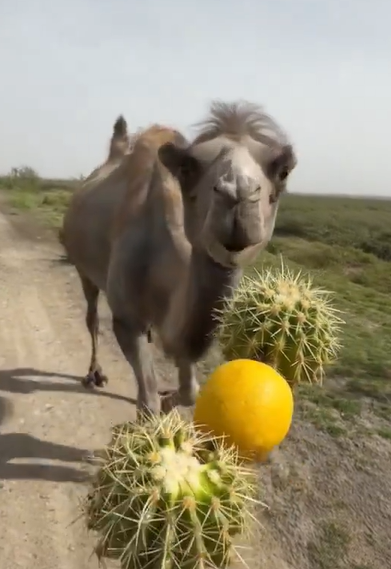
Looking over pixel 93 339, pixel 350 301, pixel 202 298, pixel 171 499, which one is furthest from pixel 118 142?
pixel 171 499

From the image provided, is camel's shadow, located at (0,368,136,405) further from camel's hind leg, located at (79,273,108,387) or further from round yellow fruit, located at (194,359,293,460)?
round yellow fruit, located at (194,359,293,460)

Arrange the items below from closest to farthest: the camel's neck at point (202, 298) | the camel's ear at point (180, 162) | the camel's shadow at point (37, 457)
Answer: the camel's ear at point (180, 162) < the camel's neck at point (202, 298) < the camel's shadow at point (37, 457)

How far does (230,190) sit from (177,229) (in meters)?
2.08

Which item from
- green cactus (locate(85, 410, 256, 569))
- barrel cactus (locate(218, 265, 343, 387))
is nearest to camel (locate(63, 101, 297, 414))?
barrel cactus (locate(218, 265, 343, 387))

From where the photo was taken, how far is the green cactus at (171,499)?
196 cm

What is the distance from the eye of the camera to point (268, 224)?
3.80 m

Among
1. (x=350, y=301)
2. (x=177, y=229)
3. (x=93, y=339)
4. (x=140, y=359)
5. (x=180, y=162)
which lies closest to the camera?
(x=180, y=162)

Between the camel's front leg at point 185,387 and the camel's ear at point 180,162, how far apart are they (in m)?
1.54

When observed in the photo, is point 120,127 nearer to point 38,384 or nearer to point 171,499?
point 38,384

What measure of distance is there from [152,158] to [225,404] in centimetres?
432

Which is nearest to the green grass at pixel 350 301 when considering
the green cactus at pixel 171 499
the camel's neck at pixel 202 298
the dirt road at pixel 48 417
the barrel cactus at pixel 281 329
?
the dirt road at pixel 48 417

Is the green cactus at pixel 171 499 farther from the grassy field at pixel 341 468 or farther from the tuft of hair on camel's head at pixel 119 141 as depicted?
the tuft of hair on camel's head at pixel 119 141

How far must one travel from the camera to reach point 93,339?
8.06 metres

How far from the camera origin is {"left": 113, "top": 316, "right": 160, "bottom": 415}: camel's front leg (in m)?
5.25
